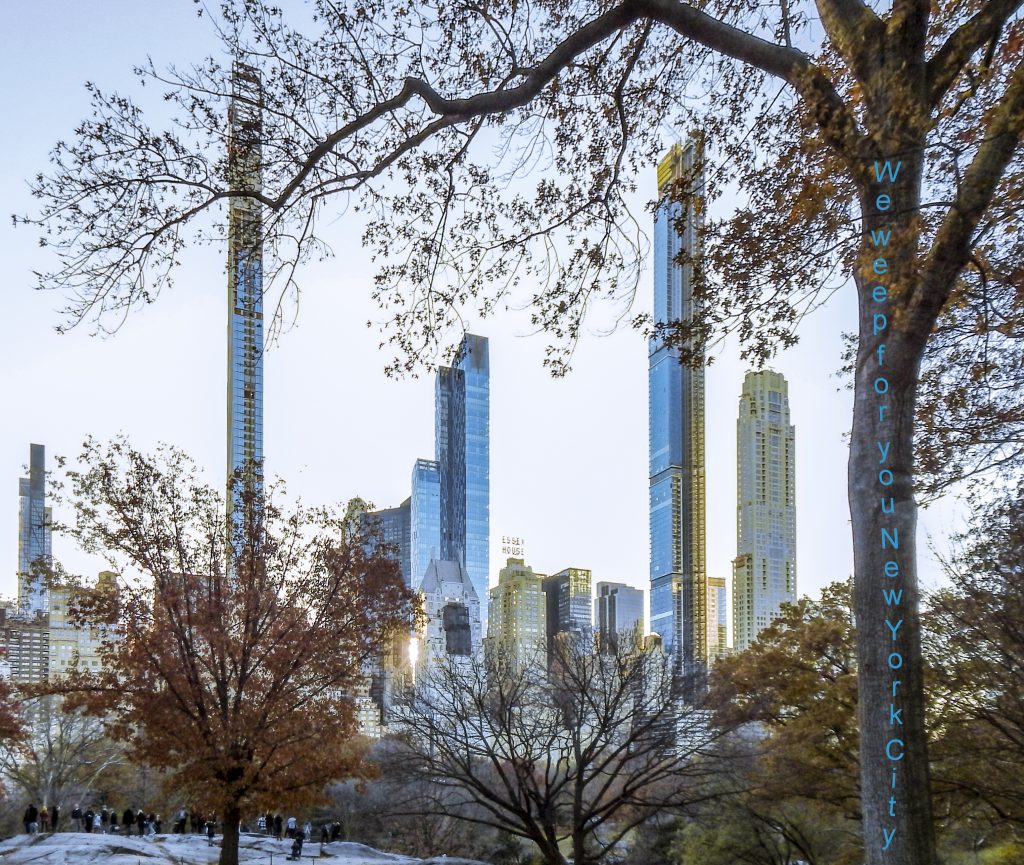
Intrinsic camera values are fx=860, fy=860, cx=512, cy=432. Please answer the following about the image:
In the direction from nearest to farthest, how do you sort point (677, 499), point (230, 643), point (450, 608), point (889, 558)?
point (889, 558)
point (230, 643)
point (450, 608)
point (677, 499)

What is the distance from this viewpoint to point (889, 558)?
402 centimetres

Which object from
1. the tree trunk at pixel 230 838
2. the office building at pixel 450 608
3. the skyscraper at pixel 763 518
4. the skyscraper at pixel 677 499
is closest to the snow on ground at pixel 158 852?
the tree trunk at pixel 230 838

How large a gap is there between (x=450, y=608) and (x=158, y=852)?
89.9 m

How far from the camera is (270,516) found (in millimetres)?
15078

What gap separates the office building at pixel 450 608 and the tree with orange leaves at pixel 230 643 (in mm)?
71993

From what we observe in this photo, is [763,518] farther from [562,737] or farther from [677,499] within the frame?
[562,737]

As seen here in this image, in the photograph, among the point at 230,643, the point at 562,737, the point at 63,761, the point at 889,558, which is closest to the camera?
the point at 889,558

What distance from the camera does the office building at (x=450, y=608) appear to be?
98.7 metres

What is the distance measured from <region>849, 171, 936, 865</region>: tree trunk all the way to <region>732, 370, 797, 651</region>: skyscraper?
16271 centimetres

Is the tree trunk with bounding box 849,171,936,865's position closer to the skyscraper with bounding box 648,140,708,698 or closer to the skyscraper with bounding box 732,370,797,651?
the skyscraper with bounding box 648,140,708,698

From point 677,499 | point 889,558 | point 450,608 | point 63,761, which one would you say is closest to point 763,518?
point 677,499

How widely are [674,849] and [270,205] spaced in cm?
2301

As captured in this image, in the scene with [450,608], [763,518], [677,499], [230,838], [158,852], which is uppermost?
[677,499]

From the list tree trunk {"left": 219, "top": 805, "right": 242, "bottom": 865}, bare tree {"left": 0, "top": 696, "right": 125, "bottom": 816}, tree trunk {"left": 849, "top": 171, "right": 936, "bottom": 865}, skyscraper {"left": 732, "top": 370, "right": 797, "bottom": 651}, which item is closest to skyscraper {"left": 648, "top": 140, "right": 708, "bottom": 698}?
skyscraper {"left": 732, "top": 370, "right": 797, "bottom": 651}
